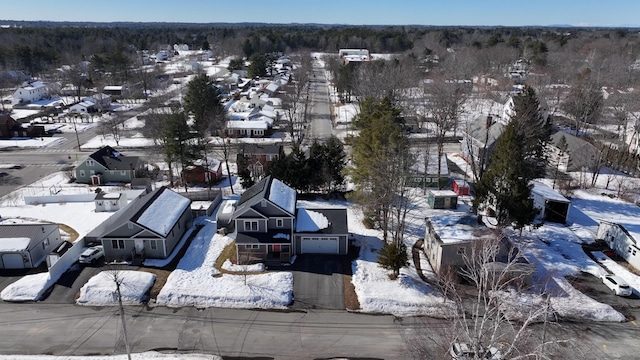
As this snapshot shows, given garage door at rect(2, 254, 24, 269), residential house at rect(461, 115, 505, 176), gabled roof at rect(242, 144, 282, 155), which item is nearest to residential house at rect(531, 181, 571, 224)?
residential house at rect(461, 115, 505, 176)

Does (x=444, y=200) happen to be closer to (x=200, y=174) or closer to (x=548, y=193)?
(x=548, y=193)

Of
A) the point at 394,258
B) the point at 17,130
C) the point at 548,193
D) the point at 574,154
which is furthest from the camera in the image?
the point at 17,130

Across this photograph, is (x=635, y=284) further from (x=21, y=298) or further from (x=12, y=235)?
(x=12, y=235)

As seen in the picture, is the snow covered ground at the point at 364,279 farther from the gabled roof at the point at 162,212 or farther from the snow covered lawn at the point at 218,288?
the gabled roof at the point at 162,212

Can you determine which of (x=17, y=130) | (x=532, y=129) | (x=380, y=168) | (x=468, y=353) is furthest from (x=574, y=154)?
(x=17, y=130)

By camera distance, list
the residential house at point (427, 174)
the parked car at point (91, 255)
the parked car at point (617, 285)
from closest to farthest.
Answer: the parked car at point (617, 285) < the parked car at point (91, 255) < the residential house at point (427, 174)

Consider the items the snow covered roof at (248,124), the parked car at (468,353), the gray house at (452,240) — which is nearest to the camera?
the parked car at (468,353)

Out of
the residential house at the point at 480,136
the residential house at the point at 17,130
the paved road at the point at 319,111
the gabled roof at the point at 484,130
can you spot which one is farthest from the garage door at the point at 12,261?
the residential house at the point at 17,130

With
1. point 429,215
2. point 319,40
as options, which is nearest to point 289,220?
point 429,215
